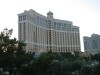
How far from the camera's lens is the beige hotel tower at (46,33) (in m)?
73.8

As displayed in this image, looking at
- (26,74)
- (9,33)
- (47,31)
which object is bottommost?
(26,74)

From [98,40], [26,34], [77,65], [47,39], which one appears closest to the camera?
[77,65]

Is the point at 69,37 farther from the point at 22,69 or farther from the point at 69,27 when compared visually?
the point at 22,69

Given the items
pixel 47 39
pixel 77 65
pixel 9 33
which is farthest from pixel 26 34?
pixel 77 65

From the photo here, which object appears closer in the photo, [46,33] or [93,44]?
[46,33]

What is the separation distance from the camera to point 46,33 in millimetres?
84938

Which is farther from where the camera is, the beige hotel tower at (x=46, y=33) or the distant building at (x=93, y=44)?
the distant building at (x=93, y=44)

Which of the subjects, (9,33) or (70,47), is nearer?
(9,33)

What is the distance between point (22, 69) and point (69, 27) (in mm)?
71773

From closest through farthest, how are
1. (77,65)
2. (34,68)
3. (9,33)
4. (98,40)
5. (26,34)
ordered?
(34,68) → (77,65) → (9,33) → (26,34) → (98,40)

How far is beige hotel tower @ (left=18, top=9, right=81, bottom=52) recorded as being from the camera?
73781 millimetres

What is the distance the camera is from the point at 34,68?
21.7 m

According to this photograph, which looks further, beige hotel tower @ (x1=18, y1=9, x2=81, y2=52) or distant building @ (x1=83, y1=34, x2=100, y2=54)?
distant building @ (x1=83, y1=34, x2=100, y2=54)

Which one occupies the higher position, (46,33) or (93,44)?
(46,33)
